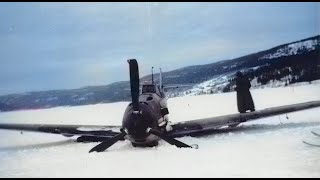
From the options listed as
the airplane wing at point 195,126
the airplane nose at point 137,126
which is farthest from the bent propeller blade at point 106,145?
the airplane wing at point 195,126

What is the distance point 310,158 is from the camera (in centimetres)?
502

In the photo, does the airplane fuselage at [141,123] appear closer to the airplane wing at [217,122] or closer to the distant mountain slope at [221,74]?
the airplane wing at [217,122]

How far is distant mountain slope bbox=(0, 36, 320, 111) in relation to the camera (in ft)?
28.7

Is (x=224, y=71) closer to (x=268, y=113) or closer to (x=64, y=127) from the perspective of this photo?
(x=268, y=113)

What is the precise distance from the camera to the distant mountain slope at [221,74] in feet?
28.7

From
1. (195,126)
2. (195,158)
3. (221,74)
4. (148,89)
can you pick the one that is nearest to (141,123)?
(195,158)

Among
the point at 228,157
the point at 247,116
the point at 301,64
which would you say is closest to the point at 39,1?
the point at 228,157

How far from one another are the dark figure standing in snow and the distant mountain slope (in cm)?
135

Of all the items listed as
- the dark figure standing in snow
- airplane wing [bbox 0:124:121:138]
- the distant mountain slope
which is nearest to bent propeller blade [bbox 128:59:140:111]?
airplane wing [bbox 0:124:121:138]

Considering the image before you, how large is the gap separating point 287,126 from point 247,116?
3.16 ft

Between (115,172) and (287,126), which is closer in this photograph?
(115,172)

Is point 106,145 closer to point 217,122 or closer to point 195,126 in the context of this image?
point 195,126

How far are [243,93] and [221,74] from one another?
4555mm

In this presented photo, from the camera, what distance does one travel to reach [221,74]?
13133 millimetres
